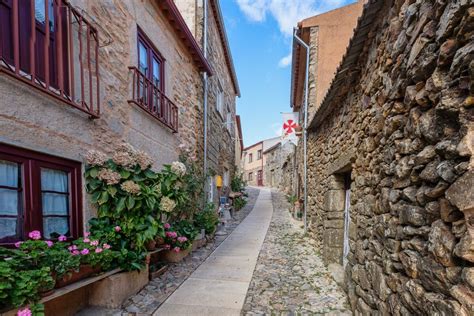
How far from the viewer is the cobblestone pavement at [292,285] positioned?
301 cm

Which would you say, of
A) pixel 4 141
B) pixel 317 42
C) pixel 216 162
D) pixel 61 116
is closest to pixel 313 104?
pixel 317 42

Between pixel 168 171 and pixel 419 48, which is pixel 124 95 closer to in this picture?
pixel 168 171

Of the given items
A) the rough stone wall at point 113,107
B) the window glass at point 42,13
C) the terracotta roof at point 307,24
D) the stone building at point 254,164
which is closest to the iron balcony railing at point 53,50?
the window glass at point 42,13

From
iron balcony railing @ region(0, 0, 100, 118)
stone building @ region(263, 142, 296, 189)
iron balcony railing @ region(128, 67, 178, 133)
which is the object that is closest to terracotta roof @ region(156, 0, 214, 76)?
iron balcony railing @ region(128, 67, 178, 133)

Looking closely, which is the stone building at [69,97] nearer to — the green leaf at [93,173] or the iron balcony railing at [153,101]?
the iron balcony railing at [153,101]

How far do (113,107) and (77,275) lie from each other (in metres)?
2.24

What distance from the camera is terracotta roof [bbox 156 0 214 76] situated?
15.5 feet

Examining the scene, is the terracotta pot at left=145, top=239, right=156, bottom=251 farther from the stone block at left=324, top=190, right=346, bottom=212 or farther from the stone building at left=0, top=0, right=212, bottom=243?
the stone block at left=324, top=190, right=346, bottom=212

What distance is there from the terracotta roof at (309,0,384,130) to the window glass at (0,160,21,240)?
3.79 metres

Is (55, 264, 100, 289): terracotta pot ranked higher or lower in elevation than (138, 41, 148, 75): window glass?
lower

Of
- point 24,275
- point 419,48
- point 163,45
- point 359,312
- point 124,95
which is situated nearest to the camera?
point 419,48

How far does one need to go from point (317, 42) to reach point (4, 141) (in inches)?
303

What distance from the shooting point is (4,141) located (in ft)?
7.01

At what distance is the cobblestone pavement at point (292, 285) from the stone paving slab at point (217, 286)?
0.15 m
